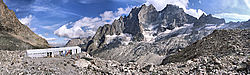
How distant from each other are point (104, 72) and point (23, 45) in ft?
280

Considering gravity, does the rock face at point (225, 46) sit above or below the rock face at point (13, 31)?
below

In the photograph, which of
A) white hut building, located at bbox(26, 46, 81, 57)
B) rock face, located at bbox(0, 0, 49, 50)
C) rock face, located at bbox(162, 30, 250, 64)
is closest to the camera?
rock face, located at bbox(162, 30, 250, 64)

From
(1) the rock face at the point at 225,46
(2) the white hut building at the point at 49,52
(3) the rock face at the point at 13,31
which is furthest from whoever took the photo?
(3) the rock face at the point at 13,31

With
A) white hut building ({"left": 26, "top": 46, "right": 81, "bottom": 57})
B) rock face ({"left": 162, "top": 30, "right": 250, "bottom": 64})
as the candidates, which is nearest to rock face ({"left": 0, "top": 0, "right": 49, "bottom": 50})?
white hut building ({"left": 26, "top": 46, "right": 81, "bottom": 57})

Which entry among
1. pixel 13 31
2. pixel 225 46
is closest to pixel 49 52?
pixel 225 46

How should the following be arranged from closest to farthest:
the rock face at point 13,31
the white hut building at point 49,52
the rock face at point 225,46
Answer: the rock face at point 225,46 → the white hut building at point 49,52 → the rock face at point 13,31

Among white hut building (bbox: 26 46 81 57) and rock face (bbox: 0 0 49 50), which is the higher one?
rock face (bbox: 0 0 49 50)

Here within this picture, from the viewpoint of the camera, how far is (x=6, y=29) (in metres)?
90.4

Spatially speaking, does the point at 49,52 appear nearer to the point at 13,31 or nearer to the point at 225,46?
the point at 225,46

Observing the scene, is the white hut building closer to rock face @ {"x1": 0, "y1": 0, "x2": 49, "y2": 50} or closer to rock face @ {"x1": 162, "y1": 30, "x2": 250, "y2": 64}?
rock face @ {"x1": 162, "y1": 30, "x2": 250, "y2": 64}

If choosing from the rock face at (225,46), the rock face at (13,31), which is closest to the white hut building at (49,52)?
the rock face at (225,46)

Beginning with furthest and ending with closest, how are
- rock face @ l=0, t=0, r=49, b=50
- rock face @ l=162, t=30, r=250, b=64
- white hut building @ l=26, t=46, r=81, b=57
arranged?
rock face @ l=0, t=0, r=49, b=50 → white hut building @ l=26, t=46, r=81, b=57 → rock face @ l=162, t=30, r=250, b=64

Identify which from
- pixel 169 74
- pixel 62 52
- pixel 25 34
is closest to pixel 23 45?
pixel 25 34

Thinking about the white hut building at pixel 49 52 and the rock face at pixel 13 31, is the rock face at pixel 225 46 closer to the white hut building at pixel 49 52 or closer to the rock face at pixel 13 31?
the white hut building at pixel 49 52
